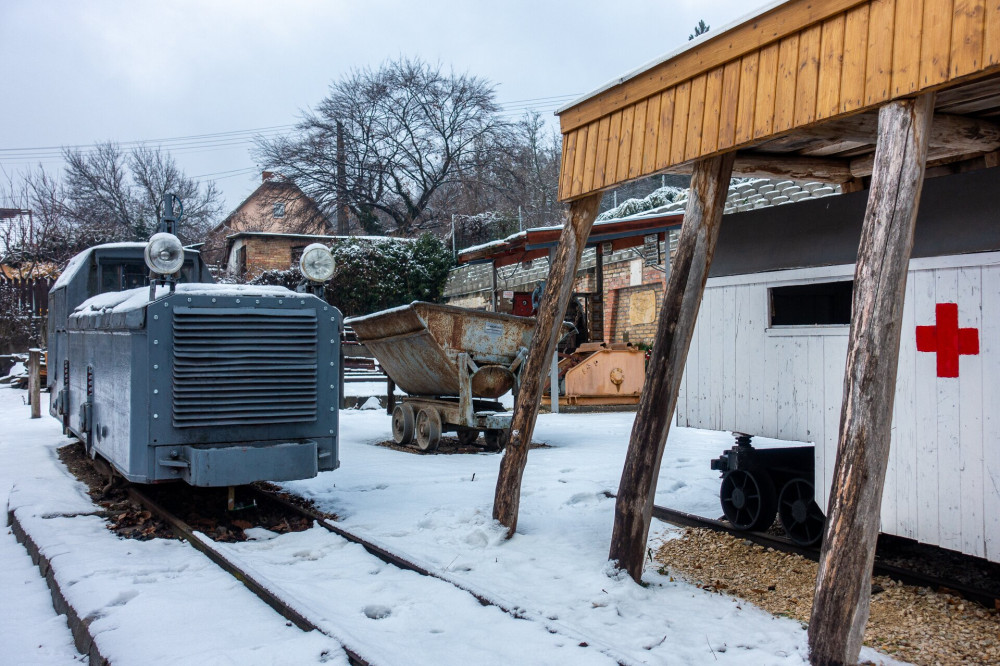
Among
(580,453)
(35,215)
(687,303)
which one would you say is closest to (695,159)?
(687,303)

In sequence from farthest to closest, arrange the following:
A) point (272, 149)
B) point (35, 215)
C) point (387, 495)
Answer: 1. point (272, 149)
2. point (35, 215)
3. point (387, 495)

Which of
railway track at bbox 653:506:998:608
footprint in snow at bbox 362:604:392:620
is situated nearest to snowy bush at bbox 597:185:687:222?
railway track at bbox 653:506:998:608

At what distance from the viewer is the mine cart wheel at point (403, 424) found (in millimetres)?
11336

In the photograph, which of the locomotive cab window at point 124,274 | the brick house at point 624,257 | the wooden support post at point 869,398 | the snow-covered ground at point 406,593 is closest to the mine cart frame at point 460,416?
the snow-covered ground at point 406,593

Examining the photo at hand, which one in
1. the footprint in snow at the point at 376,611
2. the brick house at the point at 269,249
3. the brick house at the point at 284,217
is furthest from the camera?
the brick house at the point at 284,217

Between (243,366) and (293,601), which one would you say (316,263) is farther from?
(293,601)

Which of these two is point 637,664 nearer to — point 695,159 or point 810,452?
point 695,159

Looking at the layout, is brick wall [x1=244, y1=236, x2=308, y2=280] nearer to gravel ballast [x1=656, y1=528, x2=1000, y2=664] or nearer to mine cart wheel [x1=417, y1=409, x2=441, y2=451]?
mine cart wheel [x1=417, y1=409, x2=441, y2=451]

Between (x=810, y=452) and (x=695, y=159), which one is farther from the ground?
(x=695, y=159)

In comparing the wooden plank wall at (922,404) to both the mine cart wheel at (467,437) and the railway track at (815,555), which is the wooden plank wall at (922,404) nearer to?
the railway track at (815,555)

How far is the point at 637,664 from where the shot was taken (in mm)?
3686

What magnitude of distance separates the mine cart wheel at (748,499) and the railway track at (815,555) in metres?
0.09

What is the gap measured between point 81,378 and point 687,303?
20.7 ft

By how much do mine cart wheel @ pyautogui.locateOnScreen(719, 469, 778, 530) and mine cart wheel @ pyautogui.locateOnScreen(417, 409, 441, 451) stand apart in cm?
476
